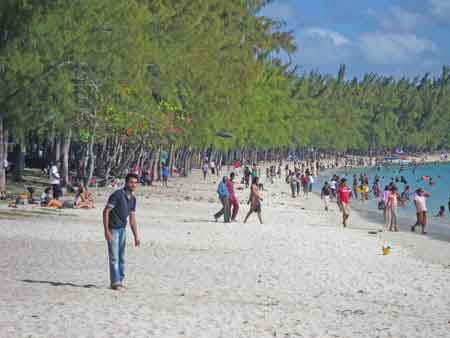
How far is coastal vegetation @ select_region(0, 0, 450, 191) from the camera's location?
106 ft

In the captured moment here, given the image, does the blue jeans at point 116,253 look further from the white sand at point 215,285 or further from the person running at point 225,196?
the person running at point 225,196

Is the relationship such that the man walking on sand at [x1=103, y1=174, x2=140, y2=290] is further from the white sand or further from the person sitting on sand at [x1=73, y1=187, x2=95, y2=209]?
the person sitting on sand at [x1=73, y1=187, x2=95, y2=209]

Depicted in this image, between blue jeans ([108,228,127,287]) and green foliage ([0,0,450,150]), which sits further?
green foliage ([0,0,450,150])

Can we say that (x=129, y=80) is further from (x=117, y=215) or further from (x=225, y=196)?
(x=117, y=215)

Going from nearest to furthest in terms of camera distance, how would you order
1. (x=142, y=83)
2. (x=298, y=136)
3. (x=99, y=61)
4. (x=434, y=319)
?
(x=434, y=319) < (x=99, y=61) < (x=142, y=83) < (x=298, y=136)

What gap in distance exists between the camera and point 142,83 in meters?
41.8

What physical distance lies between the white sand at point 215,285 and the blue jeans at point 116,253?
0.26m

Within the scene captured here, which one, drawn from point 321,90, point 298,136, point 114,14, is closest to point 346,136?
point 321,90

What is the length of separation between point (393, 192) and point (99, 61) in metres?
12.5

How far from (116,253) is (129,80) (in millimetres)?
24542

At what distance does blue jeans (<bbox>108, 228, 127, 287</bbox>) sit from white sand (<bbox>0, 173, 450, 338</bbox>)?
0.26 m

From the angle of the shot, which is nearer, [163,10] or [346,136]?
[163,10]

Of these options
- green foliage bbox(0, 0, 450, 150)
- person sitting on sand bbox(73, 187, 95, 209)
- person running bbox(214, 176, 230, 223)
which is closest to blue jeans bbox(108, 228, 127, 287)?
person running bbox(214, 176, 230, 223)

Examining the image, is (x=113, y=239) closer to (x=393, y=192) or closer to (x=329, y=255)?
(x=329, y=255)
